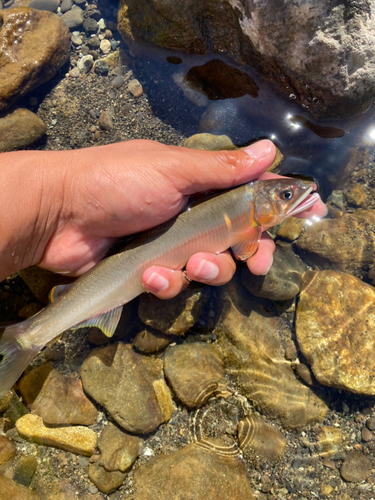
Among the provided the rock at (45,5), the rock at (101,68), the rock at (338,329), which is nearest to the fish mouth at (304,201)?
the rock at (338,329)

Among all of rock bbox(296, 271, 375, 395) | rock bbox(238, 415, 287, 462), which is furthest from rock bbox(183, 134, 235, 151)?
rock bbox(238, 415, 287, 462)

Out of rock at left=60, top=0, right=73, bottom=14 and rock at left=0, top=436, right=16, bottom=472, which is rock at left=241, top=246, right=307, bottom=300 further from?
rock at left=60, top=0, right=73, bottom=14

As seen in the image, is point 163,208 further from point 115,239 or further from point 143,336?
point 143,336

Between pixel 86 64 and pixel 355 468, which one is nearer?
pixel 355 468

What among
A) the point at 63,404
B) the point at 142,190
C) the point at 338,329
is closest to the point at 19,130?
the point at 142,190

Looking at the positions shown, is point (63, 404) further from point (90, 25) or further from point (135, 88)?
point (90, 25)

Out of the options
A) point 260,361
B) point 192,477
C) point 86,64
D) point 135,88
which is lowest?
point 260,361

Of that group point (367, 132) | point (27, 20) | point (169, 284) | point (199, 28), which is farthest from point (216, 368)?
point (27, 20)
